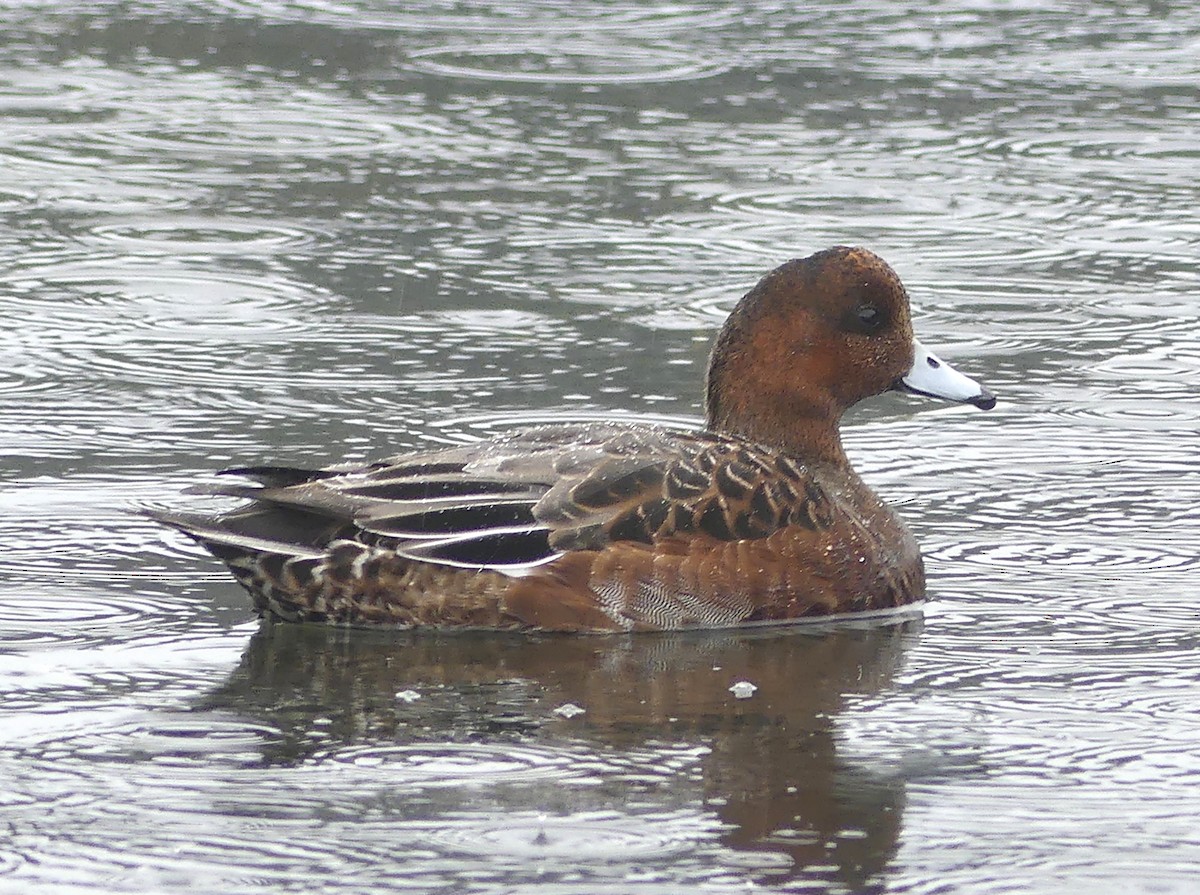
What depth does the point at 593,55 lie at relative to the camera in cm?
1449

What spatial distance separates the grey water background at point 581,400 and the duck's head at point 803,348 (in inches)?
22.4

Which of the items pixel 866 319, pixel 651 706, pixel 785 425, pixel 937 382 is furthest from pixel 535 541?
pixel 937 382

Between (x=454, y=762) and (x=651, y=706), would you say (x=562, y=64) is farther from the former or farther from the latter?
(x=454, y=762)

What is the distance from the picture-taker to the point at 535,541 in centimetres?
646

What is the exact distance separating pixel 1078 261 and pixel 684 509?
4712mm

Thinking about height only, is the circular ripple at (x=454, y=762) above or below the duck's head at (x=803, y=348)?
below

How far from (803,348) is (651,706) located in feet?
5.68

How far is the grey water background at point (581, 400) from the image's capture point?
5.05 m

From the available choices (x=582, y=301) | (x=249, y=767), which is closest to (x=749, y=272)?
(x=582, y=301)

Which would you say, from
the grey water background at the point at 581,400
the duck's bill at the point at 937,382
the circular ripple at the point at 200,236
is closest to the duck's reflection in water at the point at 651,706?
the grey water background at the point at 581,400

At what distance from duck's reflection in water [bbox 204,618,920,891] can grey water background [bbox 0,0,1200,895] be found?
0.02 m

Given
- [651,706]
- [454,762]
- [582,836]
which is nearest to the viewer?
[582,836]

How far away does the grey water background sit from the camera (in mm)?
5055

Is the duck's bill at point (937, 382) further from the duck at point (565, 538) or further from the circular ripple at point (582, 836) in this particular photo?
the circular ripple at point (582, 836)
